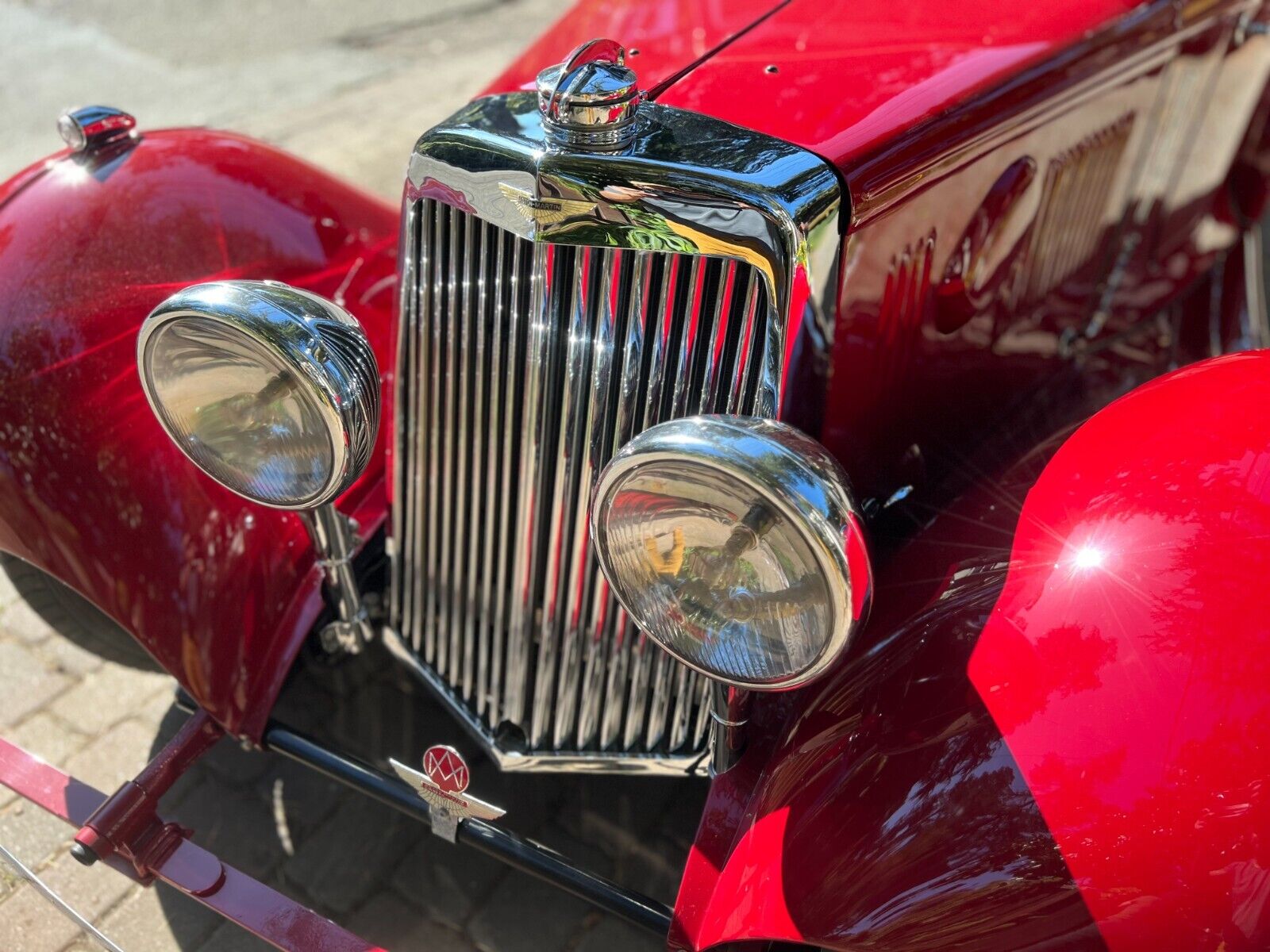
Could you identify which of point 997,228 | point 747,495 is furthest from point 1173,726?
point 997,228

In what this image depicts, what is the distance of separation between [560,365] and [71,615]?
3.46 ft

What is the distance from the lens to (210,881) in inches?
64.4

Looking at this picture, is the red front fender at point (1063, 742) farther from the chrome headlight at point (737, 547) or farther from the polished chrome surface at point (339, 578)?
the polished chrome surface at point (339, 578)

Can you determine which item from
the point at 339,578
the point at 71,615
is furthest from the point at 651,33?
the point at 71,615

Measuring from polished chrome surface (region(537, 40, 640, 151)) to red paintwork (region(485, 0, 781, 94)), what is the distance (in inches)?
10.7

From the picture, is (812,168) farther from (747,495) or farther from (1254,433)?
(1254,433)

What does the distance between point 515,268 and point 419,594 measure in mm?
679

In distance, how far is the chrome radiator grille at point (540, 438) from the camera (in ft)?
5.06

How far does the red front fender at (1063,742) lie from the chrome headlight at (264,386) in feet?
2.43

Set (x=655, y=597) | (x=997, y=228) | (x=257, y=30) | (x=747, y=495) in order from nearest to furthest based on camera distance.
→ (x=747, y=495) < (x=655, y=597) < (x=997, y=228) < (x=257, y=30)

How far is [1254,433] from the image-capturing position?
141 cm

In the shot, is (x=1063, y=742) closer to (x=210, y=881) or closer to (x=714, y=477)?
(x=714, y=477)

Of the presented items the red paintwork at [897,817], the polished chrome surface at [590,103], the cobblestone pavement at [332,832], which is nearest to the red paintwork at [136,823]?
the cobblestone pavement at [332,832]

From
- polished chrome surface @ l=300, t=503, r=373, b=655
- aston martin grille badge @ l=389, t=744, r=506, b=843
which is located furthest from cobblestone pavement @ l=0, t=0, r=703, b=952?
aston martin grille badge @ l=389, t=744, r=506, b=843
